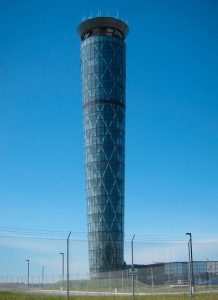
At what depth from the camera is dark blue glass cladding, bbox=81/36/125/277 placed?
111 metres

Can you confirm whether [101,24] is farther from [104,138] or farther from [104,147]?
[104,147]

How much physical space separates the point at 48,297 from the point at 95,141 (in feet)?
290

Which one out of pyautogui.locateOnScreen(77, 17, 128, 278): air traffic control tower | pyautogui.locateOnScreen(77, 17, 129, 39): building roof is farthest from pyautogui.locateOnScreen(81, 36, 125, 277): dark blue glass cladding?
pyautogui.locateOnScreen(77, 17, 129, 39): building roof

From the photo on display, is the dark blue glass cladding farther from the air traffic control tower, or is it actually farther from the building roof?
the building roof

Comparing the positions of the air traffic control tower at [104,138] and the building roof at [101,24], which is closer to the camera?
the air traffic control tower at [104,138]

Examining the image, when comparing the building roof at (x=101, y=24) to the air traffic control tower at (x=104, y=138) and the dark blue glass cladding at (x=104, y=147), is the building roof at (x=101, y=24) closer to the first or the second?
the air traffic control tower at (x=104, y=138)

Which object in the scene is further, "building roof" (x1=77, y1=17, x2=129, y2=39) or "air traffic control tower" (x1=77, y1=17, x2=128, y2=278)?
"building roof" (x1=77, y1=17, x2=129, y2=39)

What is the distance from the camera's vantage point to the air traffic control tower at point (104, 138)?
111 m

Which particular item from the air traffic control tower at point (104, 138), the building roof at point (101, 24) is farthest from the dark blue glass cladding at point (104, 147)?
the building roof at point (101, 24)

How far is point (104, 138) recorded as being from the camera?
113 metres

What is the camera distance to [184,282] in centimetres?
6488

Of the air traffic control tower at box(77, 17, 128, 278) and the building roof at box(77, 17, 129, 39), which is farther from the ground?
the building roof at box(77, 17, 129, 39)

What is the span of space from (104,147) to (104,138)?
87.1 inches

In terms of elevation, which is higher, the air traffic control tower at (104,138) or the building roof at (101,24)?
the building roof at (101,24)
